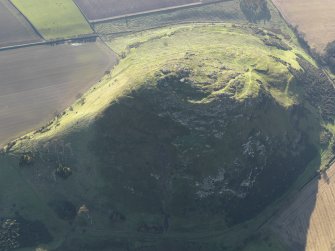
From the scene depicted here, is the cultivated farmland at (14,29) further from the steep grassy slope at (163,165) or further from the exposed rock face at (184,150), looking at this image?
the exposed rock face at (184,150)

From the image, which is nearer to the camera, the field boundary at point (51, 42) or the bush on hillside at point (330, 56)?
the field boundary at point (51, 42)

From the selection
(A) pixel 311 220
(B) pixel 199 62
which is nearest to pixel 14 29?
(B) pixel 199 62

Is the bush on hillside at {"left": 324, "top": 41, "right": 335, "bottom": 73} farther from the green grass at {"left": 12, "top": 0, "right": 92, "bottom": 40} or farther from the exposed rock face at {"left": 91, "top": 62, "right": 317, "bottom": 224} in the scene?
the green grass at {"left": 12, "top": 0, "right": 92, "bottom": 40}

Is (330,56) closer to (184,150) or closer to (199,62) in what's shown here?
(199,62)

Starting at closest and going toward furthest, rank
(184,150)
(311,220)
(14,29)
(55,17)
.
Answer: (184,150) → (311,220) → (14,29) → (55,17)

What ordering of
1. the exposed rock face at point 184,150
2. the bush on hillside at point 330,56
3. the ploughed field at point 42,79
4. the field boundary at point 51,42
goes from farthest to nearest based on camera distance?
the bush on hillside at point 330,56 → the field boundary at point 51,42 → the ploughed field at point 42,79 → the exposed rock face at point 184,150

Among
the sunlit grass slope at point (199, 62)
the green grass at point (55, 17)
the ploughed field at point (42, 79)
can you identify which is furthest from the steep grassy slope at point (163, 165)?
the green grass at point (55, 17)

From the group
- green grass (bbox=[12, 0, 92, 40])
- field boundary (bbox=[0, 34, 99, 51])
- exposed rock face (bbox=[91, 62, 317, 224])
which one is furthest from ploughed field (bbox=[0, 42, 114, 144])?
exposed rock face (bbox=[91, 62, 317, 224])
